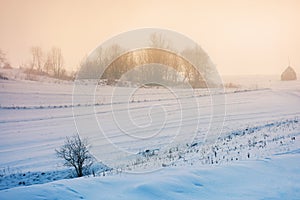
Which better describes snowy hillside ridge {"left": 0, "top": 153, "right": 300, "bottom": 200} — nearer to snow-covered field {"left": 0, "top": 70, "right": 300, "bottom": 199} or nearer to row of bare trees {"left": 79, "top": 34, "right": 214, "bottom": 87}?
snow-covered field {"left": 0, "top": 70, "right": 300, "bottom": 199}

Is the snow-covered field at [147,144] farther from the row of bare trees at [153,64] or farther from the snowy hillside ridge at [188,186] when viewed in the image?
the row of bare trees at [153,64]

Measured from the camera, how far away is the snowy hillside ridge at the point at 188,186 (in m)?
7.43

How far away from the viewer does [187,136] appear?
25.1 metres

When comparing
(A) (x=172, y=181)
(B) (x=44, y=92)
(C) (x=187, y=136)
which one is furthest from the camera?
(B) (x=44, y=92)

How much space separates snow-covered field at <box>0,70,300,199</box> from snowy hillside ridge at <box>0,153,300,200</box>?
27mm

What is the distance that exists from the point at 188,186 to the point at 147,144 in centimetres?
1451

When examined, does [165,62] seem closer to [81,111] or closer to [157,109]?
[157,109]

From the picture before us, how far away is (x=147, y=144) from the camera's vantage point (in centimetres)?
2288

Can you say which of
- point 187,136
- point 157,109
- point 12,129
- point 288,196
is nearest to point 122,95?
point 157,109

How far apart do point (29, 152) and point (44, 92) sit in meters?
31.4

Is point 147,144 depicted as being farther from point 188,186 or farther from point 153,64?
point 153,64

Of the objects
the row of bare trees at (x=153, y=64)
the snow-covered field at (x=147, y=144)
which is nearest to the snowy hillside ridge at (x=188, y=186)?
the snow-covered field at (x=147, y=144)

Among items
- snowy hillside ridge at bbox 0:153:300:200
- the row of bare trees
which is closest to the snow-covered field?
snowy hillside ridge at bbox 0:153:300:200

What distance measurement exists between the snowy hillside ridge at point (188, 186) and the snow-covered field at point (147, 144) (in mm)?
27
